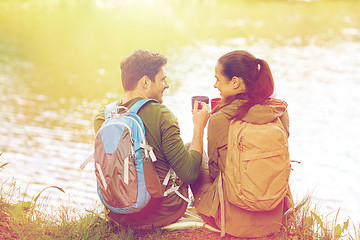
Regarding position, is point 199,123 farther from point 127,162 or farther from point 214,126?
point 127,162

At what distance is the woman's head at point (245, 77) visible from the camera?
2.84m

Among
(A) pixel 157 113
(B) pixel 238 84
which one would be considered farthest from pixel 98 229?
(B) pixel 238 84

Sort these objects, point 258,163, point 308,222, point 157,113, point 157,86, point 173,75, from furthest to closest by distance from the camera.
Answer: point 173,75
point 308,222
point 157,86
point 157,113
point 258,163

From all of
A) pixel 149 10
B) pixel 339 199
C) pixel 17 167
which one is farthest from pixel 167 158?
pixel 149 10

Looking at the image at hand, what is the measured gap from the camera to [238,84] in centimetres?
292

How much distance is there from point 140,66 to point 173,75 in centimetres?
1079

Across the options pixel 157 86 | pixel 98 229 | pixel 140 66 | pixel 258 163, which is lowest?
pixel 98 229

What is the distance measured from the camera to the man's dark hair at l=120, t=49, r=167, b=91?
2920mm

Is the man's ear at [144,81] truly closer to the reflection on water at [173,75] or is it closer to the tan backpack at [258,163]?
the tan backpack at [258,163]

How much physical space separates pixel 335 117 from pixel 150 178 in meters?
7.13

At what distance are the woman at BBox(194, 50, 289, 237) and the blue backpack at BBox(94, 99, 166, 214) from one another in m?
0.45

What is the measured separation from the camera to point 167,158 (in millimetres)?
2963

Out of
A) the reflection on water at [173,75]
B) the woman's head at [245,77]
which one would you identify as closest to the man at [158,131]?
A: the woman's head at [245,77]

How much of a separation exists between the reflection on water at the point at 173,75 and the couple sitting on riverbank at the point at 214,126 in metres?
1.06
